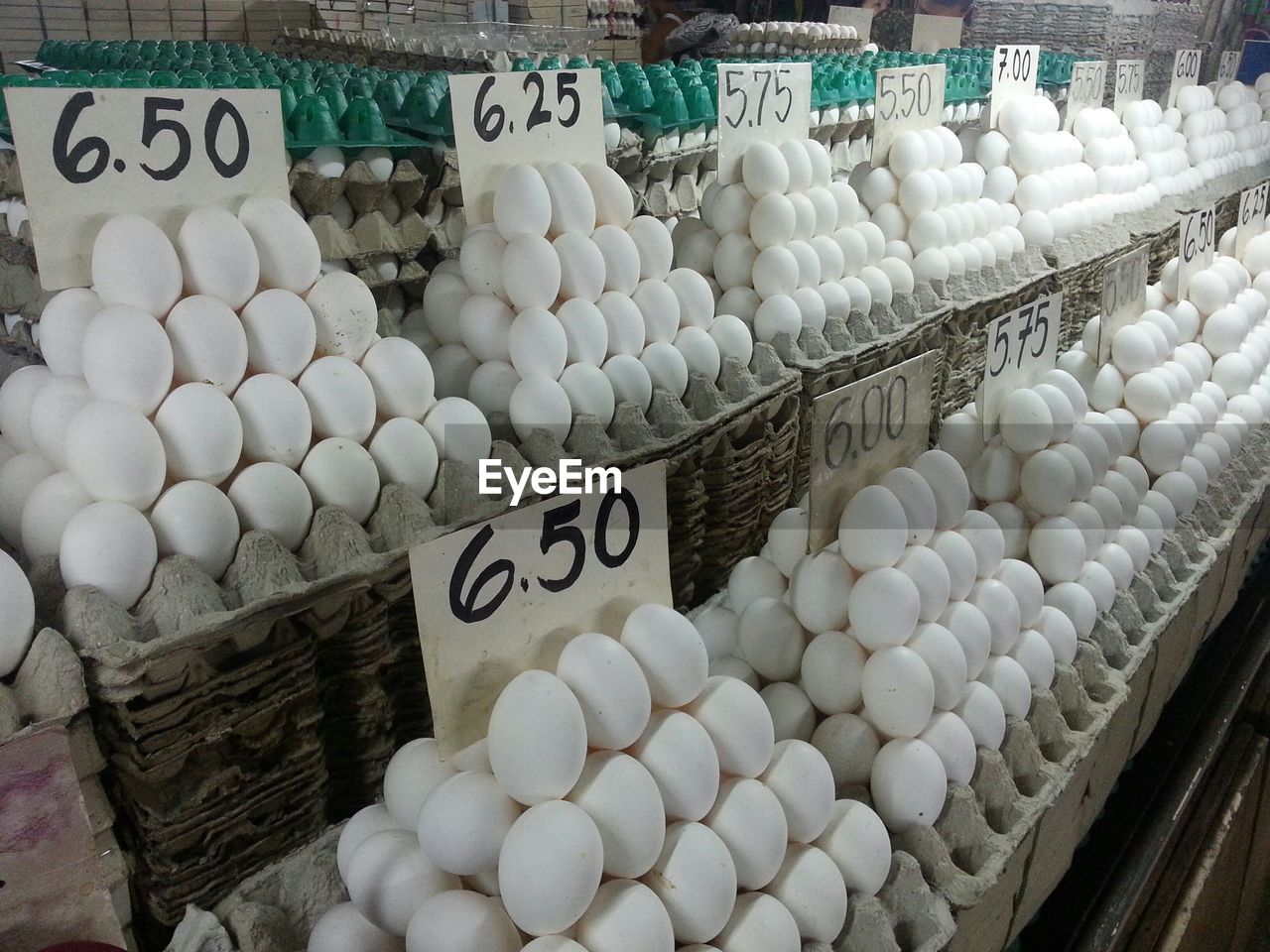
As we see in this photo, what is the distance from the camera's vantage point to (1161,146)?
320cm

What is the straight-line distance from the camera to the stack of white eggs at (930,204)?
7.05 feet

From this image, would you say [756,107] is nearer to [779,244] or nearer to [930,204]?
[779,244]

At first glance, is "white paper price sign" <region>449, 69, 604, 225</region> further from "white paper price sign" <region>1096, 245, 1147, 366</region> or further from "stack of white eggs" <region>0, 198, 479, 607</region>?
"white paper price sign" <region>1096, 245, 1147, 366</region>

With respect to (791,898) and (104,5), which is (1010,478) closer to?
(791,898)

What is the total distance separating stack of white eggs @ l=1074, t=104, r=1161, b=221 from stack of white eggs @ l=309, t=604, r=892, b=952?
2437 mm

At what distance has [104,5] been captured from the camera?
6402 millimetres

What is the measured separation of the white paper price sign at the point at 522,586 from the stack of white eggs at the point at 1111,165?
2416 millimetres

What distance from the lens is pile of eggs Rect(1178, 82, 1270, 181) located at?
340 cm

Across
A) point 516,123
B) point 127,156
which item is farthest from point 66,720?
point 516,123

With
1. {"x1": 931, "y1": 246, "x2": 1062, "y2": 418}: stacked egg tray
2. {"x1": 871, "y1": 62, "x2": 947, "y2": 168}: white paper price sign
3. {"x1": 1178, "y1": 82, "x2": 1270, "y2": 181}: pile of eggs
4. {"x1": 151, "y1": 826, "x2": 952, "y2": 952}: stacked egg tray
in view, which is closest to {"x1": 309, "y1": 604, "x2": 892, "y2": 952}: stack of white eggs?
{"x1": 151, "y1": 826, "x2": 952, "y2": 952}: stacked egg tray

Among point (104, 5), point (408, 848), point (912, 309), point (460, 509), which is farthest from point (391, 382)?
point (104, 5)

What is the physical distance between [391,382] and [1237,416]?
1.66 m

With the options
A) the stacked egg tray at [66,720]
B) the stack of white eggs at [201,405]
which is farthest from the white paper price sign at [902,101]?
the stacked egg tray at [66,720]

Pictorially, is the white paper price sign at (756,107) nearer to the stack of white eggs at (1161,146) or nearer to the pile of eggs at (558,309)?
the pile of eggs at (558,309)
